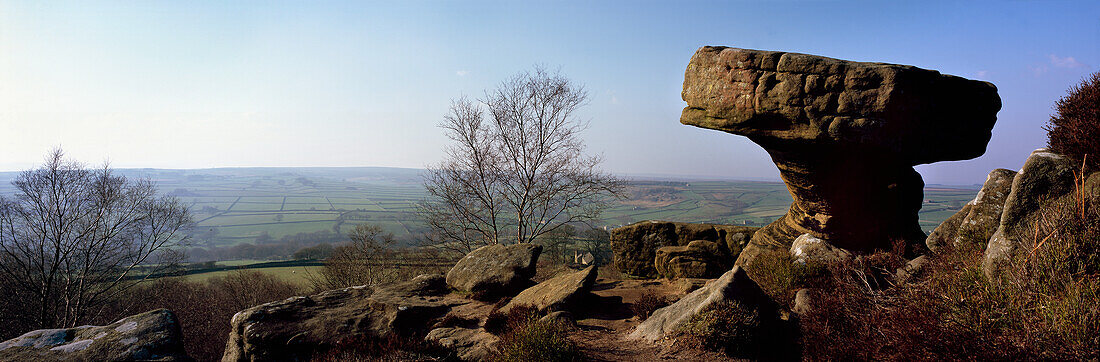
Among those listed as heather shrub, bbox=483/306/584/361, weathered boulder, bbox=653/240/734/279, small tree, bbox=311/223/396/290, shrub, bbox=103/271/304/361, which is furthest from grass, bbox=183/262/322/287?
heather shrub, bbox=483/306/584/361

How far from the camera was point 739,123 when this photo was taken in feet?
32.1

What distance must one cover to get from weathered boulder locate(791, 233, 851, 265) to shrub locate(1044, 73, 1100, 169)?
13.3ft

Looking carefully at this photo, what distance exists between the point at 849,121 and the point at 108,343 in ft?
50.4

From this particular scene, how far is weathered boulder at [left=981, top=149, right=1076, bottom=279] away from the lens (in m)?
5.57

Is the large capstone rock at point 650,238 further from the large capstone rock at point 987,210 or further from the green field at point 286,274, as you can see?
the green field at point 286,274

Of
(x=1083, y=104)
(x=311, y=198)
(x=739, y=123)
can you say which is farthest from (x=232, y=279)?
(x=311, y=198)

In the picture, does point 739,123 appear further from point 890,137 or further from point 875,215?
point 875,215

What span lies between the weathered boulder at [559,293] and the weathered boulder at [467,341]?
125 cm

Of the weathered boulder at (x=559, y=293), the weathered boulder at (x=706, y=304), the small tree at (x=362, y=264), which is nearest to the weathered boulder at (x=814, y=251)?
the weathered boulder at (x=706, y=304)

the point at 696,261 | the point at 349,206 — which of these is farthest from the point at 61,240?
the point at 349,206

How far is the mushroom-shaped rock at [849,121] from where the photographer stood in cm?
864

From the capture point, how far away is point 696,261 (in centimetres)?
1452

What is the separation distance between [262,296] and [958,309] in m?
43.7

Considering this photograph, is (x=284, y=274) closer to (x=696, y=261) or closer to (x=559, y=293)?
(x=559, y=293)
